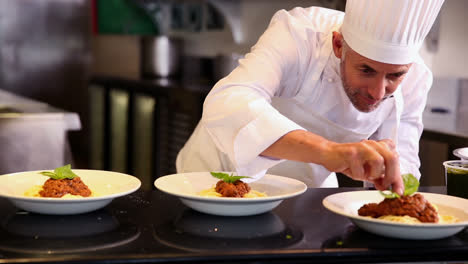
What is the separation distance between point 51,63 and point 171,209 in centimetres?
627

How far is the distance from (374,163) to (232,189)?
35cm

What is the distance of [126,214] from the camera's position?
1.55m

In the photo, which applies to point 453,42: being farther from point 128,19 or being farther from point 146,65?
point 128,19

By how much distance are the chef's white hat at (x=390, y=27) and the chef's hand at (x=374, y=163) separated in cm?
47

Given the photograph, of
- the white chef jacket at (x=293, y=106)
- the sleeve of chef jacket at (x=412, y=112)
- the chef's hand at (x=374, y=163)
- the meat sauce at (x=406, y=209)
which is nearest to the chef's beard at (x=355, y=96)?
the white chef jacket at (x=293, y=106)

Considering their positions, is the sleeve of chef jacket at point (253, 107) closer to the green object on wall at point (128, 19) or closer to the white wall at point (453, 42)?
the white wall at point (453, 42)

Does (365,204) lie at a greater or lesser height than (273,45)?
lesser

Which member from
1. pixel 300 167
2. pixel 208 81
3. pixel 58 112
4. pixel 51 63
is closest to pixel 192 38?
pixel 208 81

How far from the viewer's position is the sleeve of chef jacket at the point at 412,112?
231cm

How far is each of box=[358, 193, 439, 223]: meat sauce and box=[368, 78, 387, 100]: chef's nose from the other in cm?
51

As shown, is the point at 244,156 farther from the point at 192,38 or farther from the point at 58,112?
the point at 192,38

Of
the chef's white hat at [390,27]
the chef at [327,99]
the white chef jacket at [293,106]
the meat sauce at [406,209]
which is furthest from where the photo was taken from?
the chef's white hat at [390,27]

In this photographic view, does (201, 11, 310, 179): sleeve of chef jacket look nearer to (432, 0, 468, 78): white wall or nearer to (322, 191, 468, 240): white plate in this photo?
(322, 191, 468, 240): white plate

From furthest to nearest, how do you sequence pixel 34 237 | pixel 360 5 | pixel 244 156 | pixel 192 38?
1. pixel 192 38
2. pixel 360 5
3. pixel 244 156
4. pixel 34 237
